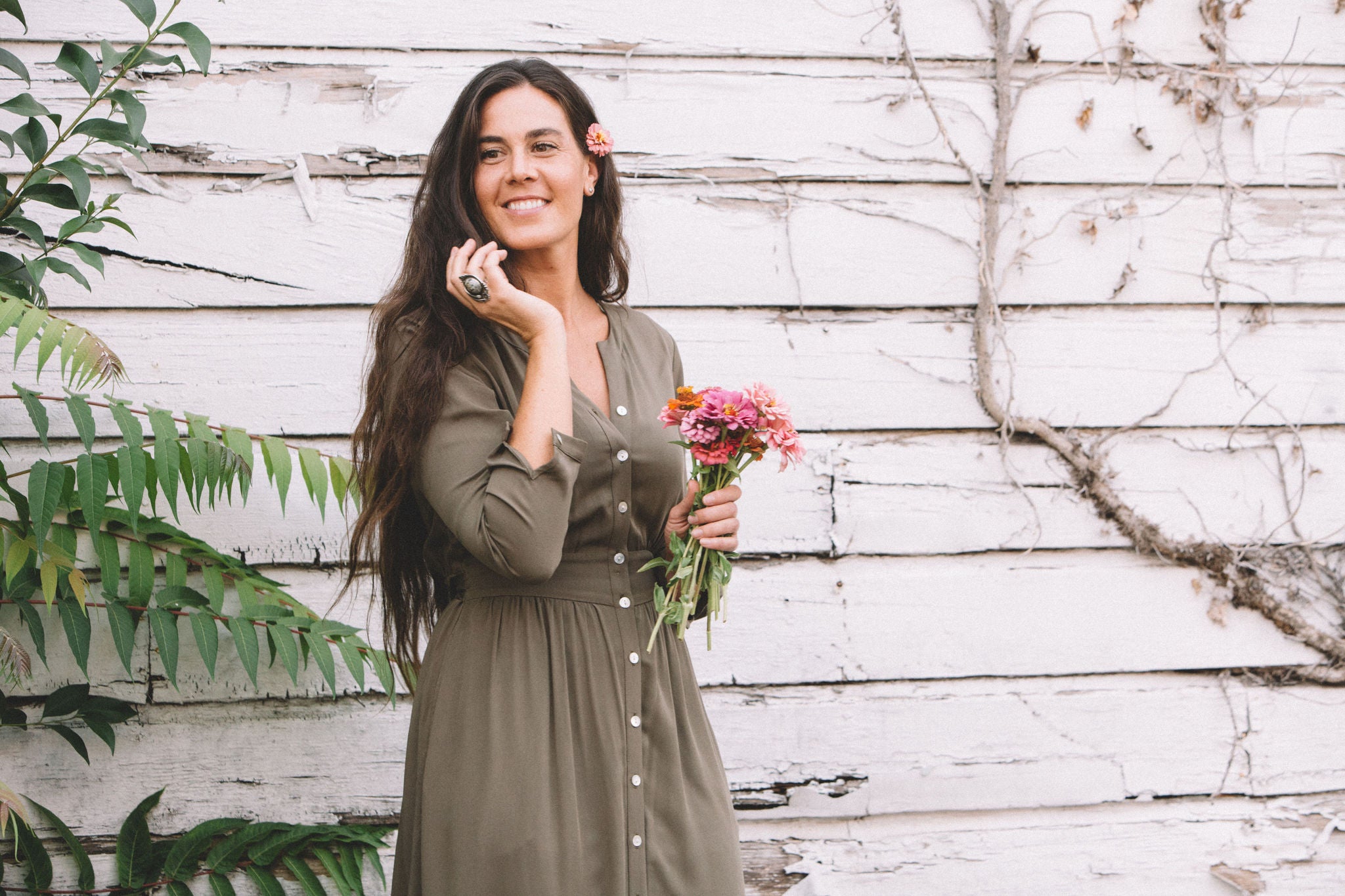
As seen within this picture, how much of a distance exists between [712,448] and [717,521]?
0.13 meters

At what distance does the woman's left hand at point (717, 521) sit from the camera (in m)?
1.79

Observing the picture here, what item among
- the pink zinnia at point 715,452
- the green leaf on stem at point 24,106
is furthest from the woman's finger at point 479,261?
the green leaf on stem at point 24,106

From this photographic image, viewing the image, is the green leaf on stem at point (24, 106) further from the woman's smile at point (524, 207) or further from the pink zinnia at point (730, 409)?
the pink zinnia at point (730, 409)

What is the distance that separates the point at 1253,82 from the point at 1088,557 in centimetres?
137

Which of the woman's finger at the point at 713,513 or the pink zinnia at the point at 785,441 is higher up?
the pink zinnia at the point at 785,441

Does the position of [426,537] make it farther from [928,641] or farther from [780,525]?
[928,641]

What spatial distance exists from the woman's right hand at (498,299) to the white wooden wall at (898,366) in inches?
37.2

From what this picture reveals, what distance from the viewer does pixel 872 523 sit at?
2.77 m

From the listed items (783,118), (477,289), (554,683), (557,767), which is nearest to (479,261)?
(477,289)

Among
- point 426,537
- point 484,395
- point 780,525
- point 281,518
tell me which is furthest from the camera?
point 780,525

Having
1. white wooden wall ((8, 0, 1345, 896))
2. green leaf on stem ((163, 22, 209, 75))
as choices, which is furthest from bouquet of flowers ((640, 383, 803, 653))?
green leaf on stem ((163, 22, 209, 75))

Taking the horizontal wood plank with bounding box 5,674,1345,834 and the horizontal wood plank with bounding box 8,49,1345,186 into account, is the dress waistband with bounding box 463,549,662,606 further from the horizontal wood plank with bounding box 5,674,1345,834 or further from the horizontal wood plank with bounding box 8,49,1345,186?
the horizontal wood plank with bounding box 8,49,1345,186

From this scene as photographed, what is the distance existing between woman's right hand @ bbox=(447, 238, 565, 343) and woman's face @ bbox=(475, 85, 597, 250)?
138mm

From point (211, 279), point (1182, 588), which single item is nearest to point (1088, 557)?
point (1182, 588)
